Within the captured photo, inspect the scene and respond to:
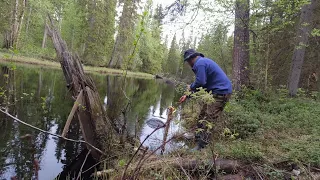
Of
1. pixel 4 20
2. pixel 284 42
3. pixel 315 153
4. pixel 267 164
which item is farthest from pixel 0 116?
pixel 4 20

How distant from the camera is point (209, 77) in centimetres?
453

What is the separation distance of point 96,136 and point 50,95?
6.96 metres

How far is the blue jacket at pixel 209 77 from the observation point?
4.30m

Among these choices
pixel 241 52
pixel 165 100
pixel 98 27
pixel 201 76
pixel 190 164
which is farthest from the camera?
pixel 98 27

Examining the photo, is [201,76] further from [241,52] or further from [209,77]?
[241,52]

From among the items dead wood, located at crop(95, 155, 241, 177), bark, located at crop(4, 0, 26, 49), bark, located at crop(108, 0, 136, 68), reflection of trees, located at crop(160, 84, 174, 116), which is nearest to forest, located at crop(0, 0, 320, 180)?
dead wood, located at crop(95, 155, 241, 177)

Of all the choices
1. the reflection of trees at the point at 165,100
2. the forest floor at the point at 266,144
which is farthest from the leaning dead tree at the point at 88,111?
the reflection of trees at the point at 165,100

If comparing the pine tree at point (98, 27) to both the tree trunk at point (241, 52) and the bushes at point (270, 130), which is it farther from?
the bushes at point (270, 130)

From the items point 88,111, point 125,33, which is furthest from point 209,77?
point 125,33

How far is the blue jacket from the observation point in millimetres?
4297

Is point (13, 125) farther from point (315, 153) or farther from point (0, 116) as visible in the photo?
point (315, 153)

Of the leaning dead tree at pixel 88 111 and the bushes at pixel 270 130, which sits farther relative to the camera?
the leaning dead tree at pixel 88 111

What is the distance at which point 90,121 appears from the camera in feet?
14.6

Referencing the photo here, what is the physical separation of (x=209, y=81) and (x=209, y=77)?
0.09m
